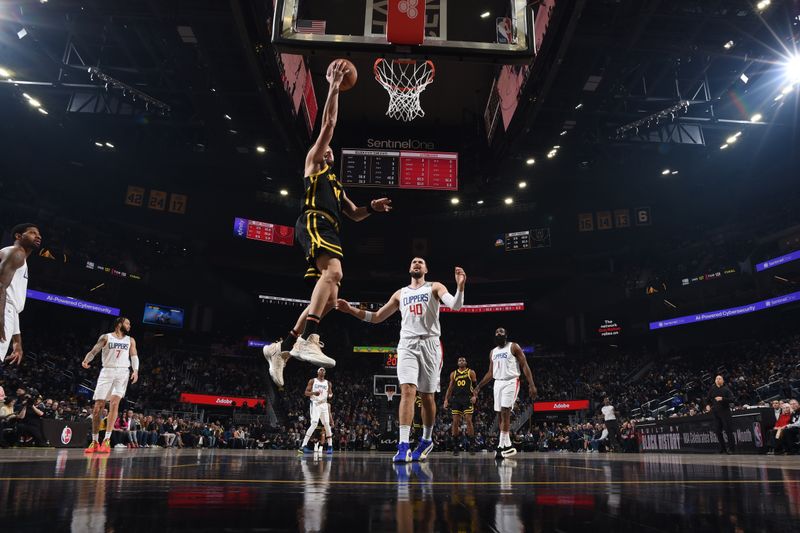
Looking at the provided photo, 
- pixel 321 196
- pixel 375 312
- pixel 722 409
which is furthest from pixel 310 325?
pixel 722 409

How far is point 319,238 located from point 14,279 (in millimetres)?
3887

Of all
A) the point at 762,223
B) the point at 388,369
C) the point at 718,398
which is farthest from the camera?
the point at 388,369

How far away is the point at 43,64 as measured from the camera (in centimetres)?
1563

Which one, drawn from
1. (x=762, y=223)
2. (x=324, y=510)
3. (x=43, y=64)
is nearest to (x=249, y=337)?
(x=43, y=64)

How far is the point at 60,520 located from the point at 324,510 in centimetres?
71

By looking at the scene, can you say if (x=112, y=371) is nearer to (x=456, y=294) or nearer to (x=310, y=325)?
(x=310, y=325)

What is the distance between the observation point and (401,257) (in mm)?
31547

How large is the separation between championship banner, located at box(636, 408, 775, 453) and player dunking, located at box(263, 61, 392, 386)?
1138cm

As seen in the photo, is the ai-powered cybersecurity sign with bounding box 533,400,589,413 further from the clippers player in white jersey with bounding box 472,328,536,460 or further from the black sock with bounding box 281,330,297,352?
the black sock with bounding box 281,330,297,352

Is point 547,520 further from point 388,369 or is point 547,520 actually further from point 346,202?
point 388,369

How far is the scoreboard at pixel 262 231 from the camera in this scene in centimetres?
2892

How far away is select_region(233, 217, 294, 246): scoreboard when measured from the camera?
28.9 m

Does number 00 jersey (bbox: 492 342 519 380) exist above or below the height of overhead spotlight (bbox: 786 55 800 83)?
below

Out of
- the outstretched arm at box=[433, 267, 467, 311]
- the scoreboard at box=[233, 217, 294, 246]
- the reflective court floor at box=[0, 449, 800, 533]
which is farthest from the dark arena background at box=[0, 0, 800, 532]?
the outstretched arm at box=[433, 267, 467, 311]
